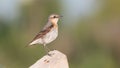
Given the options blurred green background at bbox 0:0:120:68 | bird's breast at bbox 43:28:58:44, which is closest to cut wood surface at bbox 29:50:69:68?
bird's breast at bbox 43:28:58:44

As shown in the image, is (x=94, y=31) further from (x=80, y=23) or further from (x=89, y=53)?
(x=89, y=53)

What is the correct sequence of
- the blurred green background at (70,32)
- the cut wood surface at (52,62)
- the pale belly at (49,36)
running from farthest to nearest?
the blurred green background at (70,32), the pale belly at (49,36), the cut wood surface at (52,62)

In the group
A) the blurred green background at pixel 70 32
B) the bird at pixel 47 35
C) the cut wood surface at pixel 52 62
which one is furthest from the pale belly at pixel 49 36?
the blurred green background at pixel 70 32

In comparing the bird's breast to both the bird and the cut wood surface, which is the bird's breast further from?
the cut wood surface

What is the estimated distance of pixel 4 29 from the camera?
58.9 ft

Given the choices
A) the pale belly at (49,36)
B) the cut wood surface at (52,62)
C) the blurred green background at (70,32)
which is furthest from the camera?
the blurred green background at (70,32)

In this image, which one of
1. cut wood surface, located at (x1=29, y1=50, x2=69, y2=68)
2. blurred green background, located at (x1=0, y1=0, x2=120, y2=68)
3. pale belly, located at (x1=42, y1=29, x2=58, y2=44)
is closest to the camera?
cut wood surface, located at (x1=29, y1=50, x2=69, y2=68)

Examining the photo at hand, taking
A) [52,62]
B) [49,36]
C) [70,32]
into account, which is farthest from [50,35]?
Result: [70,32]

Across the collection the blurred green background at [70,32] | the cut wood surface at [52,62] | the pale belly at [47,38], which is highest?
the cut wood surface at [52,62]

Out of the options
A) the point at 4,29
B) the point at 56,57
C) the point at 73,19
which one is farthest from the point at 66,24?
the point at 56,57

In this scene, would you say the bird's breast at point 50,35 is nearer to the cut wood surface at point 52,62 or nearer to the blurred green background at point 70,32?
the cut wood surface at point 52,62

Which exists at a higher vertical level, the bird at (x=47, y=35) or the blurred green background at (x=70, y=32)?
the bird at (x=47, y=35)

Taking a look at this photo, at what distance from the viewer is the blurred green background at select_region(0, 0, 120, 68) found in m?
16.8

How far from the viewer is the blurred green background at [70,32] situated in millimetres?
16766
